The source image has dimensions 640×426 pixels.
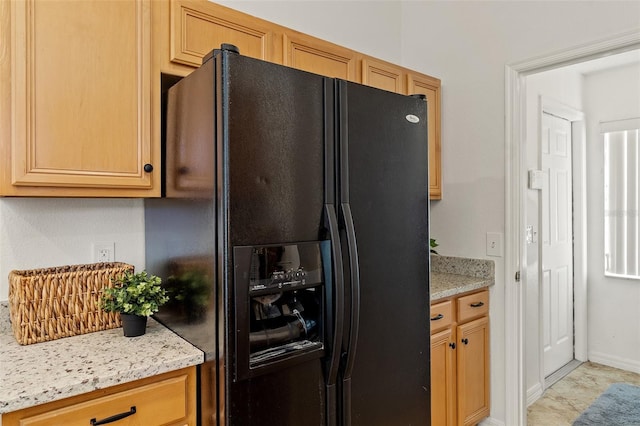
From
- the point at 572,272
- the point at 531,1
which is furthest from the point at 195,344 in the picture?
the point at 572,272

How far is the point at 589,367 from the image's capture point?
352 cm

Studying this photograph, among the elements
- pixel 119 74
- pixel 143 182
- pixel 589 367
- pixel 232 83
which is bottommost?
pixel 589 367

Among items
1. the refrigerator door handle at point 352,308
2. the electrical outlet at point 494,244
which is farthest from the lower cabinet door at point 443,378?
the refrigerator door handle at point 352,308

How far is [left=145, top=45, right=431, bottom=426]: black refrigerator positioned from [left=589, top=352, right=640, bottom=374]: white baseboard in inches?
107

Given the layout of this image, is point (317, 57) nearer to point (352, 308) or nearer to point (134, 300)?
point (352, 308)

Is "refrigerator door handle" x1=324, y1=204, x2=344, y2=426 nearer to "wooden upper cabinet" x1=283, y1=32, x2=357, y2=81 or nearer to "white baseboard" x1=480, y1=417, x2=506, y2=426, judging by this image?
"wooden upper cabinet" x1=283, y1=32, x2=357, y2=81

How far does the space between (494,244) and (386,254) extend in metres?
1.17

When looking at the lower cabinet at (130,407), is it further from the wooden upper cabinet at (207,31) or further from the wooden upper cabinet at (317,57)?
the wooden upper cabinet at (317,57)

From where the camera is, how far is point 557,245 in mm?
3430

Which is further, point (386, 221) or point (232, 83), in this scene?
point (386, 221)

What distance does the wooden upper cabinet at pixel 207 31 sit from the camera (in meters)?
1.57

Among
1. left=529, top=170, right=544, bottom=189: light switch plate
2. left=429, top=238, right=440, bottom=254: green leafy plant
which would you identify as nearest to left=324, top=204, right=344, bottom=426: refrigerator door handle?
left=429, top=238, right=440, bottom=254: green leafy plant

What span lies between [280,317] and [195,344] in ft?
0.94

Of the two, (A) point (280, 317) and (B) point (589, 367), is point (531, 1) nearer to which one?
(A) point (280, 317)
